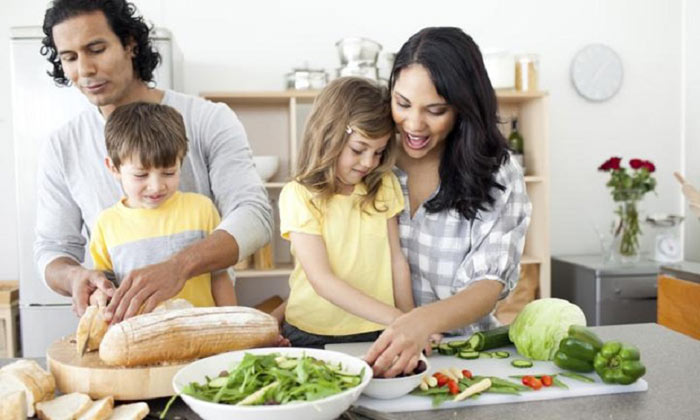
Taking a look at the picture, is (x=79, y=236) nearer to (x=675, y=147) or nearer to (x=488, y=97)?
(x=488, y=97)

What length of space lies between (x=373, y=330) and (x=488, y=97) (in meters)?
0.71

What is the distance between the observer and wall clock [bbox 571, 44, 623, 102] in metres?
4.30

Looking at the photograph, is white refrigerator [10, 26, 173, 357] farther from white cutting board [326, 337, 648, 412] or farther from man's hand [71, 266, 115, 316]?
white cutting board [326, 337, 648, 412]

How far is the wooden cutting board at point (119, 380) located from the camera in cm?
121

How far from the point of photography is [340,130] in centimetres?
176

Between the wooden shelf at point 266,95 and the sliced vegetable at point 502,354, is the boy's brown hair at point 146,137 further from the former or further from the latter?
the wooden shelf at point 266,95

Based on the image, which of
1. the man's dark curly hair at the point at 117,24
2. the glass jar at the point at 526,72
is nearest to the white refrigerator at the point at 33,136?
the man's dark curly hair at the point at 117,24

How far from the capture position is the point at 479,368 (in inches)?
56.9

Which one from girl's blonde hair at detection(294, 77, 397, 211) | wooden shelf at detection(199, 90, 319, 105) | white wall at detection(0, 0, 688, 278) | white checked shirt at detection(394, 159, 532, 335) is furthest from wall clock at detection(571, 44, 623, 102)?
girl's blonde hair at detection(294, 77, 397, 211)

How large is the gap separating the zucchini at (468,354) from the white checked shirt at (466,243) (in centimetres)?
24

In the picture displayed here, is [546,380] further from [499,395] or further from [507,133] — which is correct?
[507,133]

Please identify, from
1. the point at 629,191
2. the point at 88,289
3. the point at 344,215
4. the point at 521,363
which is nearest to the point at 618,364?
the point at 521,363

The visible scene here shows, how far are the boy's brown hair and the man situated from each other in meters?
0.21

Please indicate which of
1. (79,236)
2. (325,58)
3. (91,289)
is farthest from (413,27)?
(91,289)
